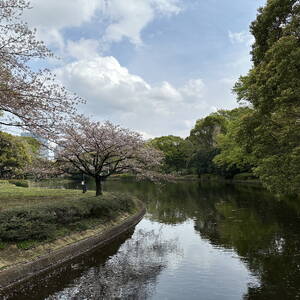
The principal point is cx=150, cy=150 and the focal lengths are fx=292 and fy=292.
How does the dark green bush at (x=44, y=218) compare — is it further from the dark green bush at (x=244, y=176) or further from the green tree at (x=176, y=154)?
the green tree at (x=176, y=154)

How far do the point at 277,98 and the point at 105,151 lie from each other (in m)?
11.4

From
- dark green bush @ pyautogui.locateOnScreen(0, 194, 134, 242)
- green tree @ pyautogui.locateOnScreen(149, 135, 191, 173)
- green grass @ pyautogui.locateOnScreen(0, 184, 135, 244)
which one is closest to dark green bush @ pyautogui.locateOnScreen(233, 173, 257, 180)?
green tree @ pyautogui.locateOnScreen(149, 135, 191, 173)

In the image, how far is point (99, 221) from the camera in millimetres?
13953

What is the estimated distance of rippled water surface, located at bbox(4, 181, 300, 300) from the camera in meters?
7.38

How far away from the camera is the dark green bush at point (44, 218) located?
8.94m

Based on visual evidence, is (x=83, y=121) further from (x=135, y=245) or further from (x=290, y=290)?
(x=290, y=290)

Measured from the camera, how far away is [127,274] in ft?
28.8

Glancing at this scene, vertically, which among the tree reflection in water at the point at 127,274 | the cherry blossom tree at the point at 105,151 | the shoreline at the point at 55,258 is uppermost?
the cherry blossom tree at the point at 105,151

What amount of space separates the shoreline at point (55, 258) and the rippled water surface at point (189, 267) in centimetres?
31

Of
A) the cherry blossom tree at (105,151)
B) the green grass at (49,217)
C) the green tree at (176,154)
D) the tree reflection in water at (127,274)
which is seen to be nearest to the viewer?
the tree reflection in water at (127,274)

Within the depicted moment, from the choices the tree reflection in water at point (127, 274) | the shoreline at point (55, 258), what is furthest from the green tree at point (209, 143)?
the tree reflection in water at point (127, 274)

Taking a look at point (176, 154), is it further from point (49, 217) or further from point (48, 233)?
point (48, 233)

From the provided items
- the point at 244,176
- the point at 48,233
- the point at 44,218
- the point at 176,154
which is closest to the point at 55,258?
the point at 48,233

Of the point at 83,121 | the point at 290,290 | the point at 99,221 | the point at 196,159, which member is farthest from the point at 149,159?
the point at 196,159
